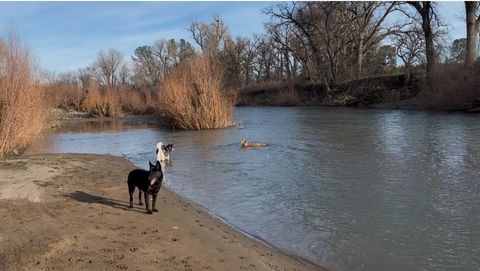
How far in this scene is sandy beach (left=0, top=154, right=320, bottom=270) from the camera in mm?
5453

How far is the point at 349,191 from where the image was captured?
990cm

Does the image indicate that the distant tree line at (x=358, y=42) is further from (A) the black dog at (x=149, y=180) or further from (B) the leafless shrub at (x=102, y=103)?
(A) the black dog at (x=149, y=180)

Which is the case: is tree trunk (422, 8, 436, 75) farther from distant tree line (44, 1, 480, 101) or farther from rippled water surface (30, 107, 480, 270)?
rippled water surface (30, 107, 480, 270)

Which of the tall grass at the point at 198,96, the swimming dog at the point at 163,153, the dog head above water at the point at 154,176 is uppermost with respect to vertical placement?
the tall grass at the point at 198,96

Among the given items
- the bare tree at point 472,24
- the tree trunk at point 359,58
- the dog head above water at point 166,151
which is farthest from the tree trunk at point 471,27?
the dog head above water at point 166,151

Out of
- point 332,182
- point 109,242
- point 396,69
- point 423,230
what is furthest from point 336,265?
point 396,69

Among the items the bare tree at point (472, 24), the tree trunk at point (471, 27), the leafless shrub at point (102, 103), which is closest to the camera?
the tree trunk at point (471, 27)

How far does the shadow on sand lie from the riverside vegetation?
745 cm

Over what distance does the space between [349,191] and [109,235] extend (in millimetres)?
5182

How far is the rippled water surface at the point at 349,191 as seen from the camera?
6.60 meters

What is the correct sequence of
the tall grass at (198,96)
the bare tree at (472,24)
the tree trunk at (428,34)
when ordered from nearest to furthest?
the tall grass at (198,96) < the bare tree at (472,24) < the tree trunk at (428,34)

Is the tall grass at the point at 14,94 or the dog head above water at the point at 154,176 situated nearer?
the dog head above water at the point at 154,176

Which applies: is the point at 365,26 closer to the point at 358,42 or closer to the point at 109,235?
the point at 358,42

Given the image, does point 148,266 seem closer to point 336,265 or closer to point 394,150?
point 336,265
